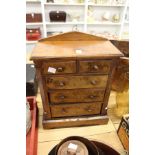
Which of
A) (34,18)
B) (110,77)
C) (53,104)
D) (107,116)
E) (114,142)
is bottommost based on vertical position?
(114,142)

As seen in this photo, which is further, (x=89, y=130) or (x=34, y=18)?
(x=34, y=18)

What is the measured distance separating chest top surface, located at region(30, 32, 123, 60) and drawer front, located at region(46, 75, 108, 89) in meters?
0.18

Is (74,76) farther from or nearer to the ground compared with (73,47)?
nearer to the ground

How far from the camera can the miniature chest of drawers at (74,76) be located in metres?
1.21

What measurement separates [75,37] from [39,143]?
34.5 inches

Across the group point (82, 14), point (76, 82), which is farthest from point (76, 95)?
point (82, 14)

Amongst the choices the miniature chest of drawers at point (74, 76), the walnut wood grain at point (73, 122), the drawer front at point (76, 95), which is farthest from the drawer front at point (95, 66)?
the walnut wood grain at point (73, 122)

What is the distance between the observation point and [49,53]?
121 centimetres

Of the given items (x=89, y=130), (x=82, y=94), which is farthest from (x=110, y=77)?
(x=89, y=130)

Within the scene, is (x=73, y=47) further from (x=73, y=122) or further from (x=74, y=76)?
(x=73, y=122)

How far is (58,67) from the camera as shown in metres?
1.22

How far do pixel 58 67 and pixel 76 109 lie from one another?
1.43 ft
